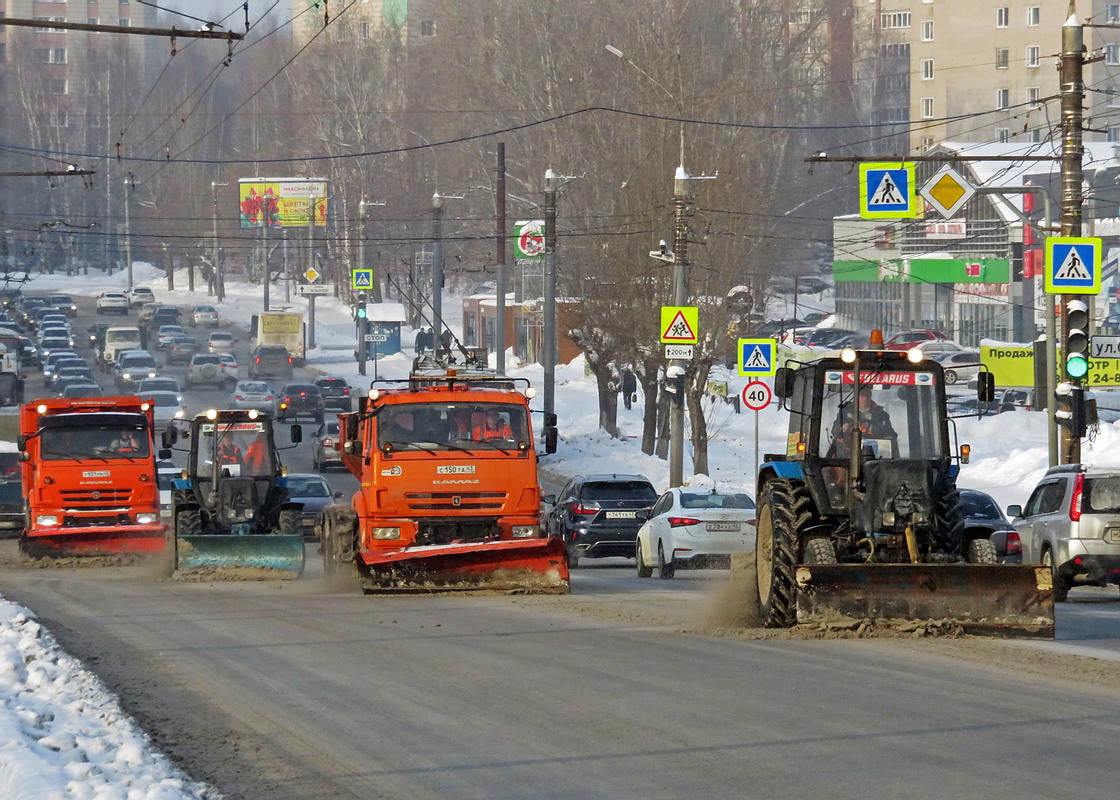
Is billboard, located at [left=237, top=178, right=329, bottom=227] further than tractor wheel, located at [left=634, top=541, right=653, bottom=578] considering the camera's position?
Yes

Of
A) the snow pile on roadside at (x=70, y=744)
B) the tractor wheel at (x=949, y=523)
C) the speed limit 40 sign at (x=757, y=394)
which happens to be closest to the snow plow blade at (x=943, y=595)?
the tractor wheel at (x=949, y=523)

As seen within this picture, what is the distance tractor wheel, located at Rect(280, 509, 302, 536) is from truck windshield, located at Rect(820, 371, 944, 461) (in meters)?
12.1

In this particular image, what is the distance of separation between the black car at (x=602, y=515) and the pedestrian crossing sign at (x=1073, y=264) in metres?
7.95

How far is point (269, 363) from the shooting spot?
74438mm

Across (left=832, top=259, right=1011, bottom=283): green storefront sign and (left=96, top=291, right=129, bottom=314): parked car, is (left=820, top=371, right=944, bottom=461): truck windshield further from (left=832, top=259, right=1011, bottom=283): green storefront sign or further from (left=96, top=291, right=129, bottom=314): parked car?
(left=96, top=291, right=129, bottom=314): parked car

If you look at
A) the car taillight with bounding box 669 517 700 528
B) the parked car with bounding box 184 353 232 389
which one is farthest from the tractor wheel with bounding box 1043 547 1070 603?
the parked car with bounding box 184 353 232 389

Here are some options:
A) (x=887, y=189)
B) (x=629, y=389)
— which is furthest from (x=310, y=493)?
(x=629, y=389)

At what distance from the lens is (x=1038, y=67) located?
109062 millimetres

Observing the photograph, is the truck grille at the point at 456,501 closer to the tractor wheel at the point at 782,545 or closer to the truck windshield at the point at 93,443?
the tractor wheel at the point at 782,545

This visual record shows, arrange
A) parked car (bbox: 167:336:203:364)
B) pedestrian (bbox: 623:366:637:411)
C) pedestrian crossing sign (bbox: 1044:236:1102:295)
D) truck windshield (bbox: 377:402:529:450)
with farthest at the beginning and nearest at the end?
1. parked car (bbox: 167:336:203:364)
2. pedestrian (bbox: 623:366:637:411)
3. pedestrian crossing sign (bbox: 1044:236:1102:295)
4. truck windshield (bbox: 377:402:529:450)

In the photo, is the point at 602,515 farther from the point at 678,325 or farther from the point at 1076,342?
the point at 1076,342

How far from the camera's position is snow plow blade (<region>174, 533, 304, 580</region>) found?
21938 millimetres

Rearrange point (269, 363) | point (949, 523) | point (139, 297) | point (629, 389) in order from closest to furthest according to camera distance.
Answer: point (949, 523), point (629, 389), point (269, 363), point (139, 297)

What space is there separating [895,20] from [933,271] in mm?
55765
